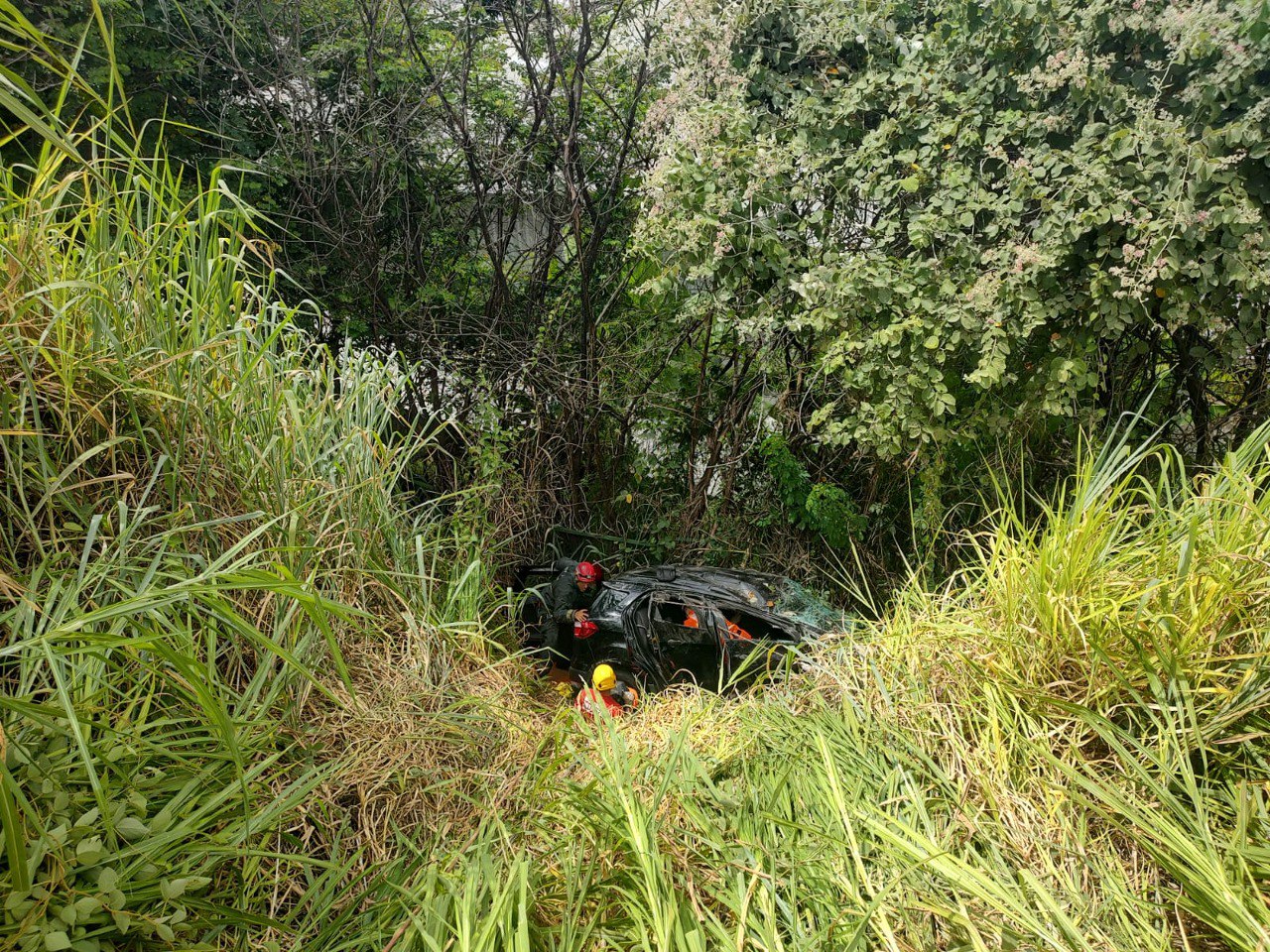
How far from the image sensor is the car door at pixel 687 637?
4.59 metres

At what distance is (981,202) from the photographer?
4367 mm

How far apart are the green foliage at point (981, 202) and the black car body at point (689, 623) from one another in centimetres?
116

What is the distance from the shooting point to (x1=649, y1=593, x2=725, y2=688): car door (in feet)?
15.1

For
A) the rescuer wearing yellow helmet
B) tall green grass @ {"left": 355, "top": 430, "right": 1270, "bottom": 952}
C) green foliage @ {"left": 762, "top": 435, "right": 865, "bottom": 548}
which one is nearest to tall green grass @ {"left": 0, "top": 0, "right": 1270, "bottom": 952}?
tall green grass @ {"left": 355, "top": 430, "right": 1270, "bottom": 952}

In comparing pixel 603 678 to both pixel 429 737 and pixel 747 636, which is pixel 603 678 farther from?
pixel 429 737

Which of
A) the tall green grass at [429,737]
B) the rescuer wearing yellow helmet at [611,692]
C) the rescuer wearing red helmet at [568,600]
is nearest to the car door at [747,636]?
the rescuer wearing yellow helmet at [611,692]

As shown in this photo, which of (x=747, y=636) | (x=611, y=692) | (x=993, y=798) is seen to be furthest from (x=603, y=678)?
(x=993, y=798)

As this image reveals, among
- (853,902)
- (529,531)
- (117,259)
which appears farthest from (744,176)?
(853,902)

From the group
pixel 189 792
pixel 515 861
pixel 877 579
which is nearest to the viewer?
pixel 189 792

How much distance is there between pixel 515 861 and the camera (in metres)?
1.77

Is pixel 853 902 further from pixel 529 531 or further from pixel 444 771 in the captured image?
pixel 529 531

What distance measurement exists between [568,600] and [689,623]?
3.25 ft

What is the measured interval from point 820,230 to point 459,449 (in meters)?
3.37

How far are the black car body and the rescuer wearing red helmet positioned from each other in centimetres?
7
